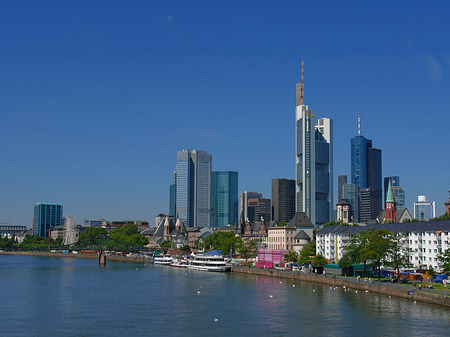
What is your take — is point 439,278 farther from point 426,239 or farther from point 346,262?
point 426,239

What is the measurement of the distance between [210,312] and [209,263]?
94655 millimetres

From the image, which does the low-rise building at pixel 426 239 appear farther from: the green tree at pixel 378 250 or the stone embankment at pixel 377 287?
the stone embankment at pixel 377 287

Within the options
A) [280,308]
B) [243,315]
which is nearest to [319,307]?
[280,308]

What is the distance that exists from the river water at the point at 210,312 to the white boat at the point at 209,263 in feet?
165

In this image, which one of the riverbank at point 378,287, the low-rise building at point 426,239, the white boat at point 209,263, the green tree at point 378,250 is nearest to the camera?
the riverbank at point 378,287

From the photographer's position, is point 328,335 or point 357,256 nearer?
point 328,335

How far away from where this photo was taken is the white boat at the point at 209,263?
6683 inches

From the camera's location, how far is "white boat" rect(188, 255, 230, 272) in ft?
557

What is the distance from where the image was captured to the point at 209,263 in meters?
175

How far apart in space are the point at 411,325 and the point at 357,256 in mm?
56776

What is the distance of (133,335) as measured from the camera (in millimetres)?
65000

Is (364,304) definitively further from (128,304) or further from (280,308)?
(128,304)

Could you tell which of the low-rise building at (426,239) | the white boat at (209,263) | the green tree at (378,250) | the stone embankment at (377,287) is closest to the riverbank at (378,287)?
the stone embankment at (377,287)

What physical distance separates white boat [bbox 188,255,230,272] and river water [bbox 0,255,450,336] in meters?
50.3
